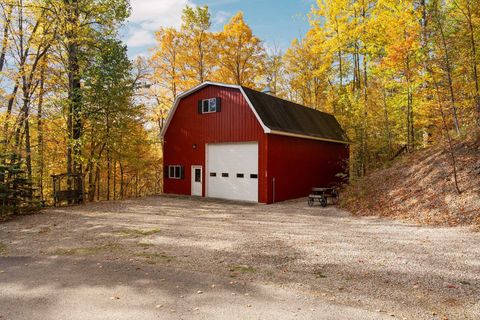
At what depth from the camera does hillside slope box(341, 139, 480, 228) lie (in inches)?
352

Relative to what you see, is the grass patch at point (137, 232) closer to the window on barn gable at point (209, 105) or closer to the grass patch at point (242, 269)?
the grass patch at point (242, 269)

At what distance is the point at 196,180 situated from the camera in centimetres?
1728

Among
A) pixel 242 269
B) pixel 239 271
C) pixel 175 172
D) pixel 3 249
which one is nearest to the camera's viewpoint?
pixel 239 271

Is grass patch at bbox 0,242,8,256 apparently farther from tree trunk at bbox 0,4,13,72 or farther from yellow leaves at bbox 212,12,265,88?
yellow leaves at bbox 212,12,265,88

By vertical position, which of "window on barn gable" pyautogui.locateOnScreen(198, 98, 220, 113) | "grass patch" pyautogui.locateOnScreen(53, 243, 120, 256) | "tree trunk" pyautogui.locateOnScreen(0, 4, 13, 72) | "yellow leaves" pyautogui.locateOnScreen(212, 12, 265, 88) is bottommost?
"grass patch" pyautogui.locateOnScreen(53, 243, 120, 256)

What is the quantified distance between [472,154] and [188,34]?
20.2m

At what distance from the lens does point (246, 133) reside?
588 inches

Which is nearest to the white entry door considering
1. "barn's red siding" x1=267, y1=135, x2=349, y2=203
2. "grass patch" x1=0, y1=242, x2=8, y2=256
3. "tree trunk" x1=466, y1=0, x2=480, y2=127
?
"barn's red siding" x1=267, y1=135, x2=349, y2=203

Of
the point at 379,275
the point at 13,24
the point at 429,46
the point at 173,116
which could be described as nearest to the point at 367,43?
the point at 429,46

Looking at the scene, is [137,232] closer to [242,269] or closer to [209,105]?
[242,269]

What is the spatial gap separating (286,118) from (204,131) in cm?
457

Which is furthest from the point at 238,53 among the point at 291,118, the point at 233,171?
the point at 233,171

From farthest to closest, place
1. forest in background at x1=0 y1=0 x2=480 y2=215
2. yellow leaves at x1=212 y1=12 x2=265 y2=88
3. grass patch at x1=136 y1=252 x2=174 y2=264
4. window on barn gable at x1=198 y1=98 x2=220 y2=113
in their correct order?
yellow leaves at x1=212 y1=12 x2=265 y2=88 → window on barn gable at x1=198 y1=98 x2=220 y2=113 → forest in background at x1=0 y1=0 x2=480 y2=215 → grass patch at x1=136 y1=252 x2=174 y2=264

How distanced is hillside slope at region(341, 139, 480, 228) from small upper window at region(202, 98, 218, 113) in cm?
807
